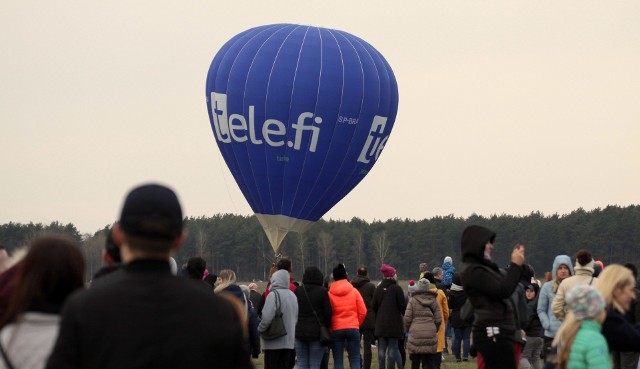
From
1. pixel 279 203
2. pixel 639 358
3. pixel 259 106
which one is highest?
pixel 259 106

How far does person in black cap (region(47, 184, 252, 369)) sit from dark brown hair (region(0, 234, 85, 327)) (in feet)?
3.22

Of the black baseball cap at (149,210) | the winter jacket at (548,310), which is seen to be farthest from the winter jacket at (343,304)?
the black baseball cap at (149,210)

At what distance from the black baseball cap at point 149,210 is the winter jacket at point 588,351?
3538 mm

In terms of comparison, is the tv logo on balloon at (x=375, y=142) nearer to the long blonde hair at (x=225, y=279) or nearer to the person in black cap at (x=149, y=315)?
the long blonde hair at (x=225, y=279)

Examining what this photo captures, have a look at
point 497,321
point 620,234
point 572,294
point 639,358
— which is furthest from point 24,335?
point 620,234

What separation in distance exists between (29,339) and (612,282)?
421 centimetres

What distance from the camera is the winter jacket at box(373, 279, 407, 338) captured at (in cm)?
1731

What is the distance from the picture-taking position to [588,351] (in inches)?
270

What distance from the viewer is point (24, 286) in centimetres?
503

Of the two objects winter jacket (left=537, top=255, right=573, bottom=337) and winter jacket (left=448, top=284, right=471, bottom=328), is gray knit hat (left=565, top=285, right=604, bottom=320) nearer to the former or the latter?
winter jacket (left=537, top=255, right=573, bottom=337)

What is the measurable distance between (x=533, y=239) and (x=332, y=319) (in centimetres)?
11563

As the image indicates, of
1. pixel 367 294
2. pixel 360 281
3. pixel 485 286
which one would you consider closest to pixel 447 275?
pixel 367 294

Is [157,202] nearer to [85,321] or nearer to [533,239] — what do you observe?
[85,321]

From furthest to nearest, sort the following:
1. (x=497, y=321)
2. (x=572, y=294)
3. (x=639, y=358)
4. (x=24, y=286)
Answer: (x=639, y=358) < (x=497, y=321) < (x=572, y=294) < (x=24, y=286)
